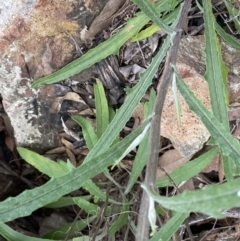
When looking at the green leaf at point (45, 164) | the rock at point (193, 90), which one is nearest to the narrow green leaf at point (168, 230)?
the rock at point (193, 90)

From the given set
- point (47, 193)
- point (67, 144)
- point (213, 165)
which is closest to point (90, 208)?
point (67, 144)

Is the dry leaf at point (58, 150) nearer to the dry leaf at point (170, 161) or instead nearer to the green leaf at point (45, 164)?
the green leaf at point (45, 164)

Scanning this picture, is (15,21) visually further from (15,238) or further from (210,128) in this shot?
(210,128)

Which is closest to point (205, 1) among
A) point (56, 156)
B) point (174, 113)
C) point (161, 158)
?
point (174, 113)

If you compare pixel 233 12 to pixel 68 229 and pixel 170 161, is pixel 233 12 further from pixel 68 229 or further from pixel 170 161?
pixel 68 229

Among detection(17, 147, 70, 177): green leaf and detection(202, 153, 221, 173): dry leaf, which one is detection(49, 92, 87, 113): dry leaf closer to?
detection(17, 147, 70, 177): green leaf

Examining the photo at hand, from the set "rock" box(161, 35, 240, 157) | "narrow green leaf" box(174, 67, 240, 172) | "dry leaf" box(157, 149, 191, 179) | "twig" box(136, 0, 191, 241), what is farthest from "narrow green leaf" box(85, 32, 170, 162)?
"dry leaf" box(157, 149, 191, 179)

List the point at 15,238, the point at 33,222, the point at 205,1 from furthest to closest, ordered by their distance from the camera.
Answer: the point at 33,222, the point at 15,238, the point at 205,1
